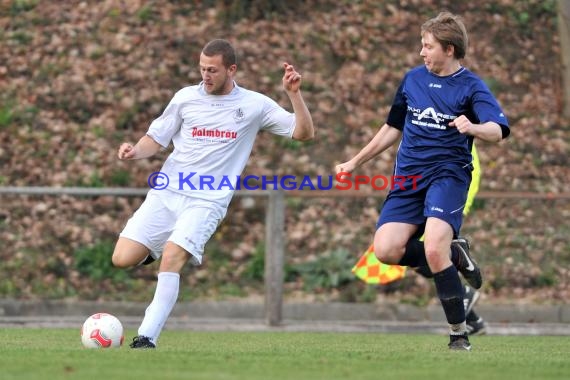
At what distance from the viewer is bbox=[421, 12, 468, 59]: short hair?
8.44m

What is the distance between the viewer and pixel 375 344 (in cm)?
1009

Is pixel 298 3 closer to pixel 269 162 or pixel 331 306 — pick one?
pixel 269 162

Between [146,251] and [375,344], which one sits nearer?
[146,251]

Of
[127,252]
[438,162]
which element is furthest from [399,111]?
[127,252]

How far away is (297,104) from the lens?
8.80 metres

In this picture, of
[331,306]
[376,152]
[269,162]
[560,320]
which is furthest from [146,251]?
[269,162]

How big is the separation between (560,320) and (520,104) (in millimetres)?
5034

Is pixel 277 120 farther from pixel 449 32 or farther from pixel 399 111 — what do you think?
pixel 449 32

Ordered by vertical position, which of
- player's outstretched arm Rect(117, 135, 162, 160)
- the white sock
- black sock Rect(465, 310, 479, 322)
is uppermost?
player's outstretched arm Rect(117, 135, 162, 160)

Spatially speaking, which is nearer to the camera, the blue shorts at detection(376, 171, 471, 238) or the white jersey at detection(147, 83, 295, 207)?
the blue shorts at detection(376, 171, 471, 238)

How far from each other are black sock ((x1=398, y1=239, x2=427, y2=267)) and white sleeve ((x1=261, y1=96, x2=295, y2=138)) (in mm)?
1175

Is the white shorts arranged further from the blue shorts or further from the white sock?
the blue shorts

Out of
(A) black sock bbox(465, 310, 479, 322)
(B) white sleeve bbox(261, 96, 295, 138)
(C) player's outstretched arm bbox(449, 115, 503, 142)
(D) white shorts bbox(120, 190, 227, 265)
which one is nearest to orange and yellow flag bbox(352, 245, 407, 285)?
(A) black sock bbox(465, 310, 479, 322)

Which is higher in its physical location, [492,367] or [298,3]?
[298,3]
